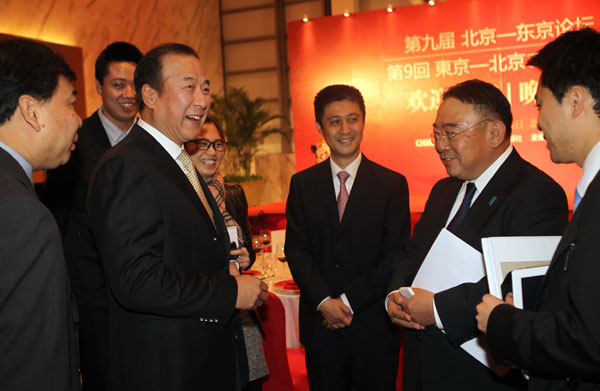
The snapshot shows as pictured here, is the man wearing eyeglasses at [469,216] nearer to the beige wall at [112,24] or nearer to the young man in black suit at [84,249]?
the young man in black suit at [84,249]

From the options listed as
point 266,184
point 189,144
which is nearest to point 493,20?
point 266,184

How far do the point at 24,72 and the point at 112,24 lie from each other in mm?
9748

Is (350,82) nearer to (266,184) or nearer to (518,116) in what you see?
(518,116)

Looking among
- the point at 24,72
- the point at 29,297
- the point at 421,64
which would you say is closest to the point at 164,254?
the point at 29,297

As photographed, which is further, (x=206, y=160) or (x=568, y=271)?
(x=206, y=160)

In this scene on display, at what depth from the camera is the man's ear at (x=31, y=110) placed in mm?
1330

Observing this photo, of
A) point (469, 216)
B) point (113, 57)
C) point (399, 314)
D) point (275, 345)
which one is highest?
point (113, 57)

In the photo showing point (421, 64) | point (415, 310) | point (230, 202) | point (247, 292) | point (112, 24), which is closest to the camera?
point (247, 292)

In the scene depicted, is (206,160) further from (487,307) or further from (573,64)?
(573,64)

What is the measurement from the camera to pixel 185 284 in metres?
1.57

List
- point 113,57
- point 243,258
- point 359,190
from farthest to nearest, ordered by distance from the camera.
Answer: point 113,57 → point 359,190 → point 243,258

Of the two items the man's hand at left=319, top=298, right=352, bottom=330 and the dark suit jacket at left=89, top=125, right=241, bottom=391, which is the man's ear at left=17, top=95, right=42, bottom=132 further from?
the man's hand at left=319, top=298, right=352, bottom=330

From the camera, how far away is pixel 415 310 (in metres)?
1.82

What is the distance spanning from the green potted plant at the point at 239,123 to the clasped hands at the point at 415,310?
31.3 feet
